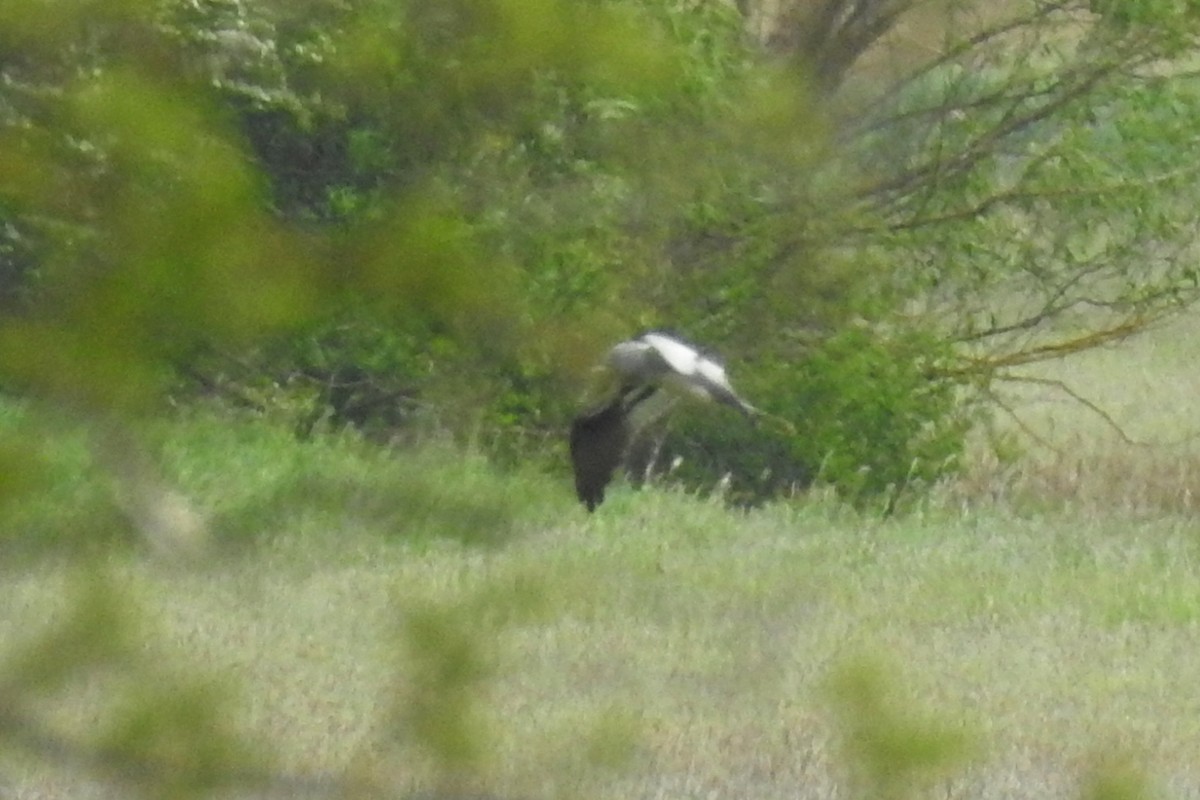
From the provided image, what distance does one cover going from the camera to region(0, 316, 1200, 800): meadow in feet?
7.35

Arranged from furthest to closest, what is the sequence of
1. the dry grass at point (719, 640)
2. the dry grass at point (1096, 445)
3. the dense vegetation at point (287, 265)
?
the dry grass at point (1096, 445) → the dry grass at point (719, 640) → the dense vegetation at point (287, 265)

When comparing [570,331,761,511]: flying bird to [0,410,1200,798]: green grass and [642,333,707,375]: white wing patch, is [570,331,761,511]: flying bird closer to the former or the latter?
[642,333,707,375]: white wing patch

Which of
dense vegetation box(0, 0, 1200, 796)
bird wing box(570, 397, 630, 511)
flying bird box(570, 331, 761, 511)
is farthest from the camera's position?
bird wing box(570, 397, 630, 511)

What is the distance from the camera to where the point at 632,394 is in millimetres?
3055

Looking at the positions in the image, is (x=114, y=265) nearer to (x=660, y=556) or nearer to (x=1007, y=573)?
(x=660, y=556)

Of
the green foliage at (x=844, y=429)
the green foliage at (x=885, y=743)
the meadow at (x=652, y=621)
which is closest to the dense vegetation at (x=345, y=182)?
the meadow at (x=652, y=621)

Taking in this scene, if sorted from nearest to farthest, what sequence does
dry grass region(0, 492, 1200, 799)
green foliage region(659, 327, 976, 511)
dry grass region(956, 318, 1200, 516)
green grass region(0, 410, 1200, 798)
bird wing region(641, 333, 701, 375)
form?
green grass region(0, 410, 1200, 798), dry grass region(0, 492, 1200, 799), bird wing region(641, 333, 701, 375), green foliage region(659, 327, 976, 511), dry grass region(956, 318, 1200, 516)

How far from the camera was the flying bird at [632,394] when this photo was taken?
9.66ft

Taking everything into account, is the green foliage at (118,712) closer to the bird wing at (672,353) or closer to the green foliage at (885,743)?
the green foliage at (885,743)

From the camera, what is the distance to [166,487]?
2.28m

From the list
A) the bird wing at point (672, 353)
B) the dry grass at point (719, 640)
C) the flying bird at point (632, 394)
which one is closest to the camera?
the dry grass at point (719, 640)

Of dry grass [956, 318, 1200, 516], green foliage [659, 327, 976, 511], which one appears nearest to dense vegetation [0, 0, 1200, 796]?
green foliage [659, 327, 976, 511]

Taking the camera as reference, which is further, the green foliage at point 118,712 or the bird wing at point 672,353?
the bird wing at point 672,353

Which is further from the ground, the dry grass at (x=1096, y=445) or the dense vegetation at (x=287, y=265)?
the dense vegetation at (x=287, y=265)
